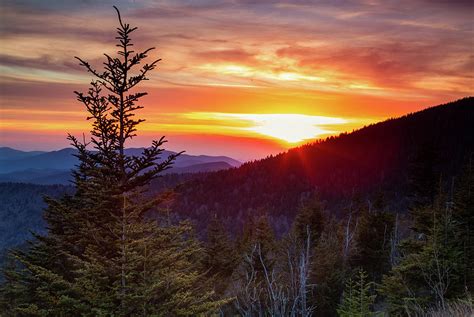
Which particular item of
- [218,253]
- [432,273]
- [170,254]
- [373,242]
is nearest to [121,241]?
[170,254]

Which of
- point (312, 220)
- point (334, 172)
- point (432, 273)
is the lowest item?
point (334, 172)

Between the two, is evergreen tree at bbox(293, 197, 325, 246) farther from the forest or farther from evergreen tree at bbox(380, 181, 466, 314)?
evergreen tree at bbox(380, 181, 466, 314)

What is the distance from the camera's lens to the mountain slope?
140 m

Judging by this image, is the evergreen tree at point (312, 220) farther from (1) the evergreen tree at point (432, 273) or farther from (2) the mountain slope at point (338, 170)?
(2) the mountain slope at point (338, 170)

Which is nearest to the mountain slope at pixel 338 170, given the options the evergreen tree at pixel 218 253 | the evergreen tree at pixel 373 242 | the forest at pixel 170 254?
the forest at pixel 170 254

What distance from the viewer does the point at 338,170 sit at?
15288 cm

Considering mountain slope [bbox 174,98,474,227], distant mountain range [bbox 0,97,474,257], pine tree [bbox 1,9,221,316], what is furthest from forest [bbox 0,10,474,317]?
mountain slope [bbox 174,98,474,227]

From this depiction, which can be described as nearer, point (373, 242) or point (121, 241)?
point (121, 241)

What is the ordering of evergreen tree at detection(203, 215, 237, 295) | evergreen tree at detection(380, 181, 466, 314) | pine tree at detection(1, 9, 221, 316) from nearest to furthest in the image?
pine tree at detection(1, 9, 221, 316), evergreen tree at detection(380, 181, 466, 314), evergreen tree at detection(203, 215, 237, 295)

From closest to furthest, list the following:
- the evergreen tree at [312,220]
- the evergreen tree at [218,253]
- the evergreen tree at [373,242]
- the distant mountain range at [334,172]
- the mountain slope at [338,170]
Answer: the evergreen tree at [218,253], the evergreen tree at [373,242], the evergreen tree at [312,220], the distant mountain range at [334,172], the mountain slope at [338,170]

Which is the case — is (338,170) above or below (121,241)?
below

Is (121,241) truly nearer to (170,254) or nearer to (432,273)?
(170,254)

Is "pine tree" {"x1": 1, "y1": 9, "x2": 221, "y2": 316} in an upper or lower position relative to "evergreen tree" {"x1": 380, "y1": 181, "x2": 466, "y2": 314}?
upper

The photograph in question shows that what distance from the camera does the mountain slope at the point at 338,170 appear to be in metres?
140
